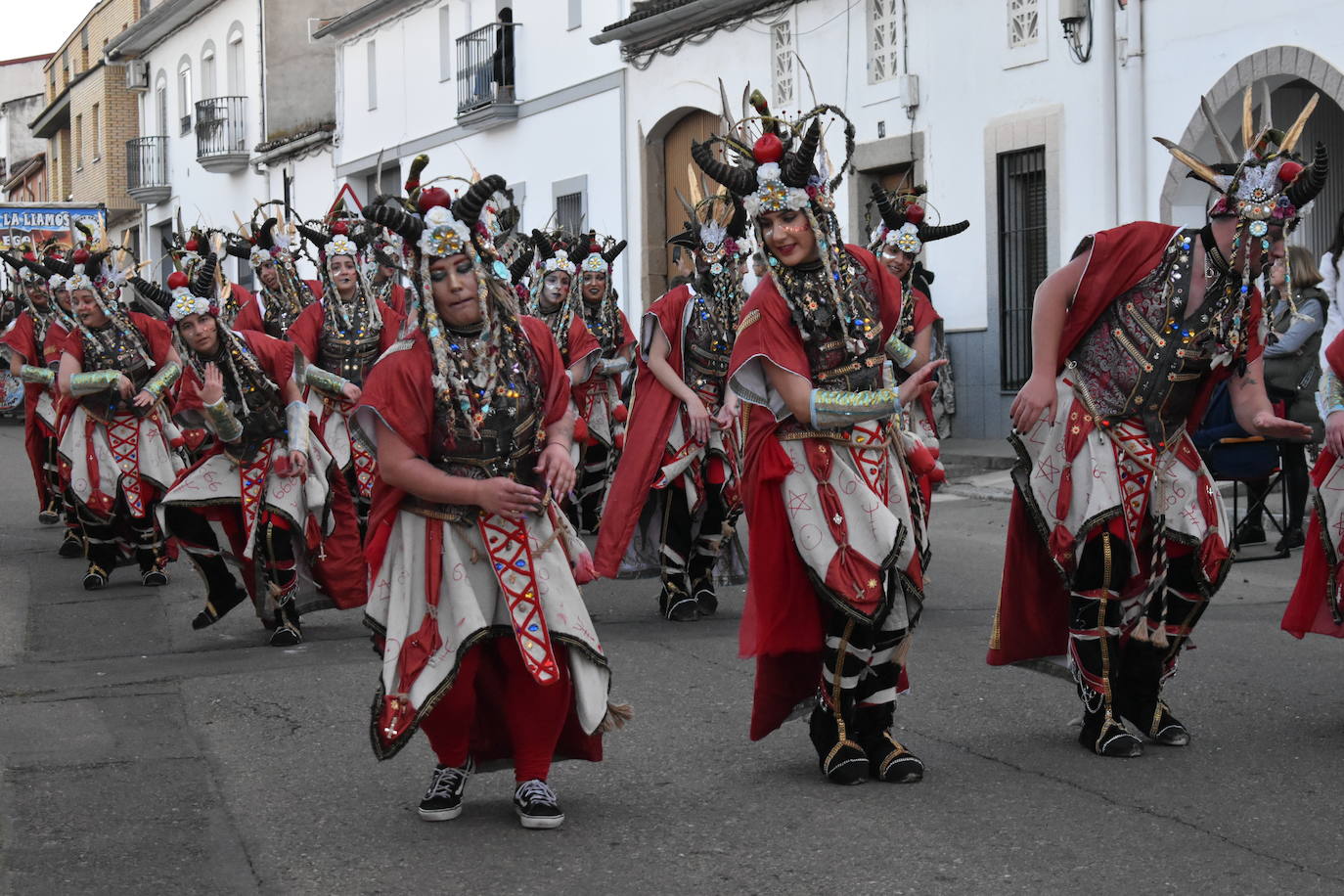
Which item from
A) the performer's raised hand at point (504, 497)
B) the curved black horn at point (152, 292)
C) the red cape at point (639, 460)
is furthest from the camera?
the curved black horn at point (152, 292)

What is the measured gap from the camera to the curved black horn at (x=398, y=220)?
17.1 feet

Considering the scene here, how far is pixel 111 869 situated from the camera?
16.6 ft

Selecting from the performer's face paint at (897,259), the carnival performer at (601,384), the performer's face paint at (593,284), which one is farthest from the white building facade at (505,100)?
the performer's face paint at (897,259)

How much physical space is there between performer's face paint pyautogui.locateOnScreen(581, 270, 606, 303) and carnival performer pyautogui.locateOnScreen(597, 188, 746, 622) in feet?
7.89

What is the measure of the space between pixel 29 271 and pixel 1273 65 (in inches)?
390

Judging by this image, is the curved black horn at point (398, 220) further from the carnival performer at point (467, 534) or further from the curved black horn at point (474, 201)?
the curved black horn at point (474, 201)

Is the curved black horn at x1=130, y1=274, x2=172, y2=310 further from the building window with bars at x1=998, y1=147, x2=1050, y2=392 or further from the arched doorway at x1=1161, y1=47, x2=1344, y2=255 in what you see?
the building window with bars at x1=998, y1=147, x2=1050, y2=392

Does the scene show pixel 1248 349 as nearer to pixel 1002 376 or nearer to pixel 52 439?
pixel 52 439

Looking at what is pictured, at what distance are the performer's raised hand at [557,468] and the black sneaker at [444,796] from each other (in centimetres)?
88

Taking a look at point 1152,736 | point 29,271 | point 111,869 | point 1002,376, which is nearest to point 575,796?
point 111,869

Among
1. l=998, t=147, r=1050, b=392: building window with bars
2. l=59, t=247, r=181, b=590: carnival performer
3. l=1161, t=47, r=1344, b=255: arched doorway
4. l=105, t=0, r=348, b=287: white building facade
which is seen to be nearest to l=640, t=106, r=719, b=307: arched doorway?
l=998, t=147, r=1050, b=392: building window with bars

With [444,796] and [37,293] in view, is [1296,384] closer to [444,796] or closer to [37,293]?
[444,796]

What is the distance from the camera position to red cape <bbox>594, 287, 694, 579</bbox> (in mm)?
9234

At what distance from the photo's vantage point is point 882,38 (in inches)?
765
